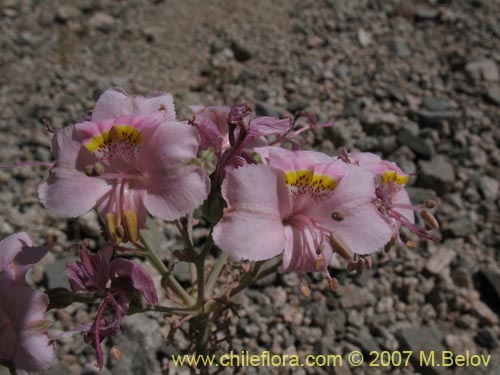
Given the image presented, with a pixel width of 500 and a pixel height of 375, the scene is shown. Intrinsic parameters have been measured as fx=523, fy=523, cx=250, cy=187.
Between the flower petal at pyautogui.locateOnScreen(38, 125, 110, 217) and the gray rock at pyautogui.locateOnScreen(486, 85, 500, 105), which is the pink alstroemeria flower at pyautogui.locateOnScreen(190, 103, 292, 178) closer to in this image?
the flower petal at pyautogui.locateOnScreen(38, 125, 110, 217)

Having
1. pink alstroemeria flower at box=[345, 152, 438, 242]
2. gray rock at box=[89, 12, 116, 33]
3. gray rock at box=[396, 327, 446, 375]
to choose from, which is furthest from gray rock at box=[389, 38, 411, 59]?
pink alstroemeria flower at box=[345, 152, 438, 242]

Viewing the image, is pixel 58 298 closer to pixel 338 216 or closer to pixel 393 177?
pixel 338 216

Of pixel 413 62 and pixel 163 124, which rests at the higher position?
pixel 163 124

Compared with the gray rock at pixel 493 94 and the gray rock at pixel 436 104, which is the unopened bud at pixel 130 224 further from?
the gray rock at pixel 493 94

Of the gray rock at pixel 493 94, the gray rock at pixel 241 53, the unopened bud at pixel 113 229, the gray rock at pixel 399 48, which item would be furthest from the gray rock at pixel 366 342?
the gray rock at pixel 399 48

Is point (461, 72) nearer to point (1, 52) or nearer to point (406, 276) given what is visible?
point (406, 276)

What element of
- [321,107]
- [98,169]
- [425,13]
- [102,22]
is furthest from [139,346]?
[425,13]

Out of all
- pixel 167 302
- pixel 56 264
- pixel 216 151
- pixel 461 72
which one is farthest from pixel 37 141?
pixel 461 72
